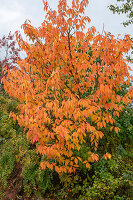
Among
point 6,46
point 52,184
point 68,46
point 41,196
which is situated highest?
point 6,46

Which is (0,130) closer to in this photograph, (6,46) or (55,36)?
(55,36)

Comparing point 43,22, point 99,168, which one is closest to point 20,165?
point 99,168

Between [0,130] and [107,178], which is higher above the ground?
[0,130]

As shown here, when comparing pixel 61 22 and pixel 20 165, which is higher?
pixel 61 22

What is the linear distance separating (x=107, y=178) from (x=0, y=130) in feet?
19.3

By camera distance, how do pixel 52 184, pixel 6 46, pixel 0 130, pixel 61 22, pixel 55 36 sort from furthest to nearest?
pixel 6 46
pixel 0 130
pixel 52 184
pixel 55 36
pixel 61 22

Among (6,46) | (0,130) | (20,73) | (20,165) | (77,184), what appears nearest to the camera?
(20,73)

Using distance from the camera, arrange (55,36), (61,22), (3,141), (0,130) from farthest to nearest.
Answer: (0,130), (3,141), (55,36), (61,22)

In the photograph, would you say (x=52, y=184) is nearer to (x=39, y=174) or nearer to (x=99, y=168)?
(x=39, y=174)

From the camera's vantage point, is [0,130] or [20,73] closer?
[20,73]

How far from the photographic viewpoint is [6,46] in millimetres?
11125

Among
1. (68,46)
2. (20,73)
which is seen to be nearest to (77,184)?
(20,73)

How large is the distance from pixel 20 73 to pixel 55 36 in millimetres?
1349

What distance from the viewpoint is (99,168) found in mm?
4004
